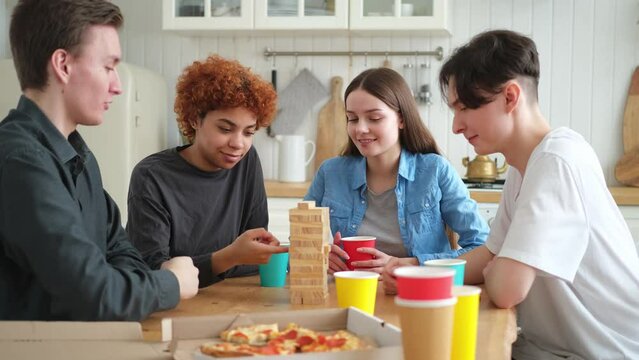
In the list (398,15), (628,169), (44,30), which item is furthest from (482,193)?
(44,30)

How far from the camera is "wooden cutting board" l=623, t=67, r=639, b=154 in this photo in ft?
12.8

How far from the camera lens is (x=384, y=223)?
2.38m

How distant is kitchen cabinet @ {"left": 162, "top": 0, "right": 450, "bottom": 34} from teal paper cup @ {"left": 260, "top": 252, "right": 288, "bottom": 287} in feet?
7.30

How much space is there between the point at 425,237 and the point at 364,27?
1.75 m

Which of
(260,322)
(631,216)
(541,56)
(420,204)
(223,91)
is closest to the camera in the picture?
(260,322)

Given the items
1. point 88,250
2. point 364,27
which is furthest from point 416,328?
point 364,27

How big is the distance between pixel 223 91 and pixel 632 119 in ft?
8.25

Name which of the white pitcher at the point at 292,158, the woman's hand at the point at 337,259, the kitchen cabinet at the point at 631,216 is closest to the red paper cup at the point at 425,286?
the woman's hand at the point at 337,259

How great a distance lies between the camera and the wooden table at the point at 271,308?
51.4 inches

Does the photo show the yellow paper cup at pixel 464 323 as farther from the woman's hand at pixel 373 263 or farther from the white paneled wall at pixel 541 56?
the white paneled wall at pixel 541 56

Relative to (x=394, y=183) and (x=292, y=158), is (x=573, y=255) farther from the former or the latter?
(x=292, y=158)

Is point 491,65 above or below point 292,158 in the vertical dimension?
above

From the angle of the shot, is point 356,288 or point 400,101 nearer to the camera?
point 356,288

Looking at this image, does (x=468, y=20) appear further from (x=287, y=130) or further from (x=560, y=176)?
(x=560, y=176)
